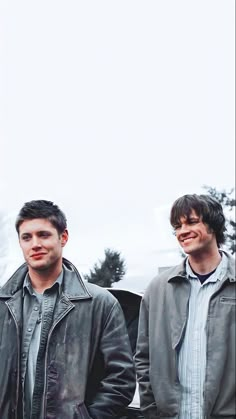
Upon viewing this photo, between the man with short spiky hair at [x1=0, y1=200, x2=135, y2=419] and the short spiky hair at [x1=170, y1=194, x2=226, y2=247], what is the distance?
57 centimetres

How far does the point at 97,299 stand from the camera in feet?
9.82

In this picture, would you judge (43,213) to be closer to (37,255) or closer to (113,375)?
(37,255)

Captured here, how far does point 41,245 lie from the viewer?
2936mm

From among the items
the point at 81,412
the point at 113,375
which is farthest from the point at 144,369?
the point at 81,412

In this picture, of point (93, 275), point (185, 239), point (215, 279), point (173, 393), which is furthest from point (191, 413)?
point (93, 275)

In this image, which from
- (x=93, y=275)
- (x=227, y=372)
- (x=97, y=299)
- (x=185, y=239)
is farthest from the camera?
(x=93, y=275)

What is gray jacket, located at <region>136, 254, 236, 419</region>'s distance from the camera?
260 cm

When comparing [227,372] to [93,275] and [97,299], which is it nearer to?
[97,299]

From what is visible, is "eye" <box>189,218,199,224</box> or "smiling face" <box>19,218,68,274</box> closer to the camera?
"eye" <box>189,218,199,224</box>

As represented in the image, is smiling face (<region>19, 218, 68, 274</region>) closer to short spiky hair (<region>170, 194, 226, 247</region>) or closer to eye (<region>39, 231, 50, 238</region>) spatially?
eye (<region>39, 231, 50, 238</region>)

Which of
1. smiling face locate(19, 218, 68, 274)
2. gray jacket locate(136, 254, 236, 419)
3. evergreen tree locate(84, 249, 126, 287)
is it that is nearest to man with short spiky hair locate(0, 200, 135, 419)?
smiling face locate(19, 218, 68, 274)

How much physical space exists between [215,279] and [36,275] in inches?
35.5

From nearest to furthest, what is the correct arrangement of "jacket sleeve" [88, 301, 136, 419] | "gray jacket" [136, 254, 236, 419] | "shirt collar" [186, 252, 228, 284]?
"gray jacket" [136, 254, 236, 419] → "shirt collar" [186, 252, 228, 284] → "jacket sleeve" [88, 301, 136, 419]

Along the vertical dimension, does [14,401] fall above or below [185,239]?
below
